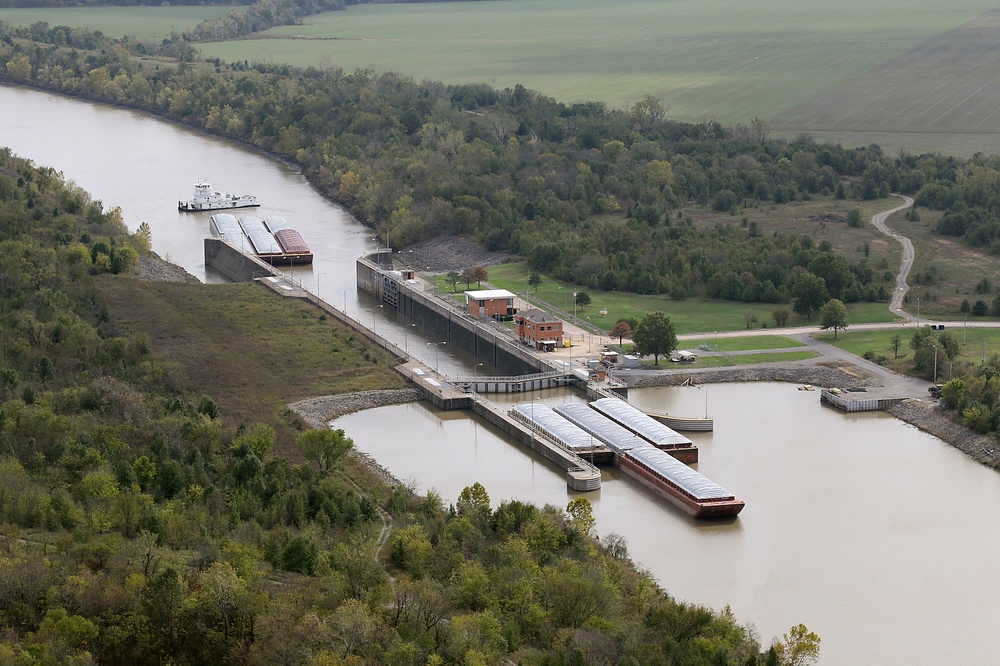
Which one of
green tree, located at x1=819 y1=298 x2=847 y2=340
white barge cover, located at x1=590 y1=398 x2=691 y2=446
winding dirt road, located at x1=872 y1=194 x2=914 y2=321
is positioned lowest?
winding dirt road, located at x1=872 y1=194 x2=914 y2=321

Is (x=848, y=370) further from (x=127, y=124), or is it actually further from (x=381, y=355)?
(x=127, y=124)

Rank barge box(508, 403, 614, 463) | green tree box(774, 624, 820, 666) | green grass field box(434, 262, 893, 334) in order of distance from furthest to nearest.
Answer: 1. green grass field box(434, 262, 893, 334)
2. barge box(508, 403, 614, 463)
3. green tree box(774, 624, 820, 666)

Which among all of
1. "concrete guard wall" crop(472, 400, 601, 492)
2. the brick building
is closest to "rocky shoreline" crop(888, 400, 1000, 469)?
"concrete guard wall" crop(472, 400, 601, 492)

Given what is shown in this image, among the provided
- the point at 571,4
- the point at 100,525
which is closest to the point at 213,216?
the point at 100,525

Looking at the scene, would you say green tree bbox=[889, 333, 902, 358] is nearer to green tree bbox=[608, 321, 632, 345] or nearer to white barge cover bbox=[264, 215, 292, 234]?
green tree bbox=[608, 321, 632, 345]

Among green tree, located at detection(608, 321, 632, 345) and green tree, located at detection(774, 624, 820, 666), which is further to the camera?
green tree, located at detection(608, 321, 632, 345)

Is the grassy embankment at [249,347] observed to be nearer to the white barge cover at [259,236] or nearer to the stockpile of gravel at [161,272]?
the stockpile of gravel at [161,272]
